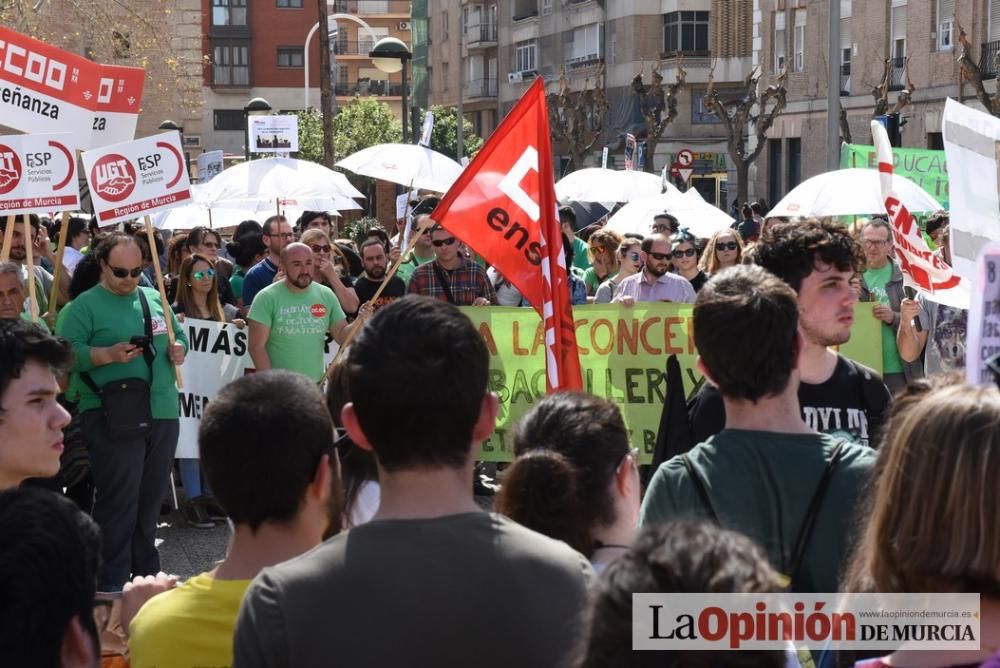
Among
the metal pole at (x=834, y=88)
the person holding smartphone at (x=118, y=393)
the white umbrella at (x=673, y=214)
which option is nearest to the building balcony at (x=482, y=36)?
the metal pole at (x=834, y=88)

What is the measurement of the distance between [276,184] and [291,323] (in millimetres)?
7517

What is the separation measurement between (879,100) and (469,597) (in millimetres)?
36588

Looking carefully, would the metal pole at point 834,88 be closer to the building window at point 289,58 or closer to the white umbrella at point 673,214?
the white umbrella at point 673,214

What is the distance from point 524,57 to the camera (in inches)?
2785

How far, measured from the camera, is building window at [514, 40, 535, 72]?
229 feet

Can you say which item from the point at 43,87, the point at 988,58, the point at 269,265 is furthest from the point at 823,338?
the point at 988,58

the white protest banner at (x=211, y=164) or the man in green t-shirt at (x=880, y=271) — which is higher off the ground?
the white protest banner at (x=211, y=164)

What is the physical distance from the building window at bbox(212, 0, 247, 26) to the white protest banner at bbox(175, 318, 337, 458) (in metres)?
77.3

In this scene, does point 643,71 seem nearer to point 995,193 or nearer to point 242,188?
point 242,188

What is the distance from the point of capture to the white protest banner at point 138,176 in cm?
927

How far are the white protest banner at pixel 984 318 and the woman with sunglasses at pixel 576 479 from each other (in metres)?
0.86

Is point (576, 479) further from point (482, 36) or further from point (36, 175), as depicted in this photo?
point (482, 36)

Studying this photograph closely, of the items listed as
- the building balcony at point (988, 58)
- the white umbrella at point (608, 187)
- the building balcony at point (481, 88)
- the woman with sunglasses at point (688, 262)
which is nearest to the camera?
the woman with sunglasses at point (688, 262)

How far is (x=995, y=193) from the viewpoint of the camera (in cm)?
575
